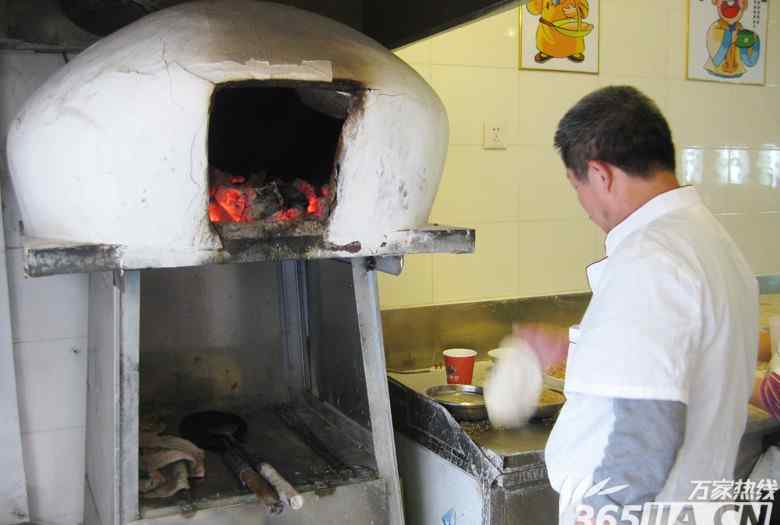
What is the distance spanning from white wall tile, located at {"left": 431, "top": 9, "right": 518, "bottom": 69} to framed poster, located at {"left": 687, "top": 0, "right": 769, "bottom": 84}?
39.7 inches

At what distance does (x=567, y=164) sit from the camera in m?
1.56

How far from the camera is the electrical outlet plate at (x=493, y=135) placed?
2914 mm

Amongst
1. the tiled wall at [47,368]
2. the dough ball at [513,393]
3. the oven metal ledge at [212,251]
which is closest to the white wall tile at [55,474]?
the tiled wall at [47,368]

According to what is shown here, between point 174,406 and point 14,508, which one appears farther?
point 174,406

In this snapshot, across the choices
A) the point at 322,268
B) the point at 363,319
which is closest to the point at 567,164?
the point at 363,319

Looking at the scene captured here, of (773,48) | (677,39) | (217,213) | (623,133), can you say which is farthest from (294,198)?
(773,48)

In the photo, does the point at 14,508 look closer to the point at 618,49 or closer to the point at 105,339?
the point at 105,339

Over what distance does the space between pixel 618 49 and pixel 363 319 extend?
1.99m

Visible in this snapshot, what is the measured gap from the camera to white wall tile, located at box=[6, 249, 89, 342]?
2225 millimetres

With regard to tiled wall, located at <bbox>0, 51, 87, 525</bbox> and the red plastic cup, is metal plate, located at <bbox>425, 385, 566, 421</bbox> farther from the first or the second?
tiled wall, located at <bbox>0, 51, 87, 525</bbox>

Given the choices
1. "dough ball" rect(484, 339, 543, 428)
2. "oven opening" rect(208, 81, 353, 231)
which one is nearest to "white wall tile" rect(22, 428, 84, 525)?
"oven opening" rect(208, 81, 353, 231)

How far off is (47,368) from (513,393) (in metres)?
1.46

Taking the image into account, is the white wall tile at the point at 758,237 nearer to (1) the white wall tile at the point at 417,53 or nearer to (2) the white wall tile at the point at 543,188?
(2) the white wall tile at the point at 543,188

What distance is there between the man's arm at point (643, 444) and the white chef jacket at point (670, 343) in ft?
0.07
